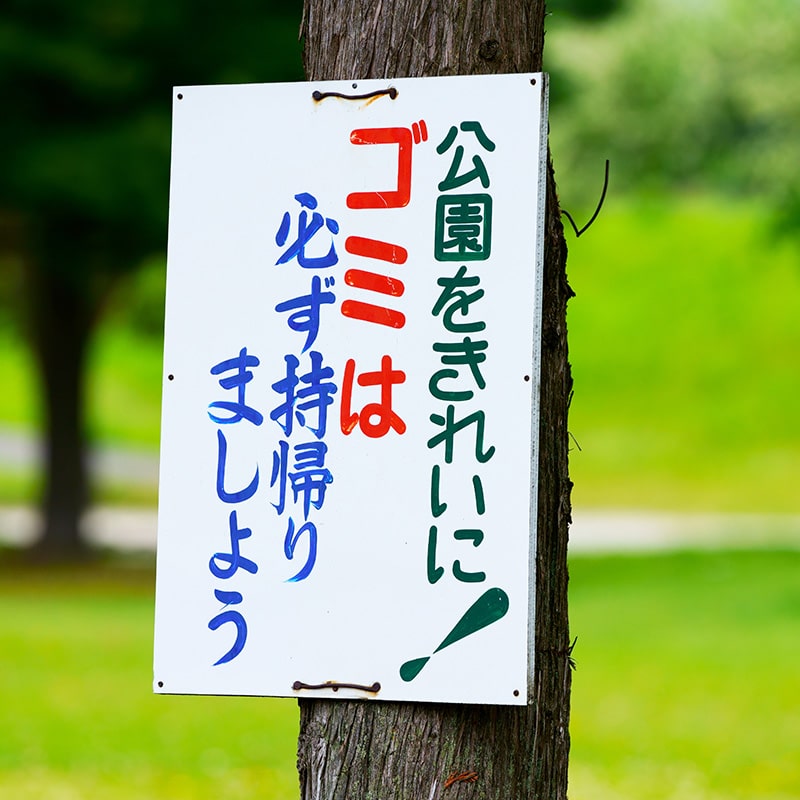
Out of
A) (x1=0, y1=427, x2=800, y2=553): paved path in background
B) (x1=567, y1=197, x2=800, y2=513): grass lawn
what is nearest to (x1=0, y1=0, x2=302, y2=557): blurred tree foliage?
(x1=0, y1=427, x2=800, y2=553): paved path in background

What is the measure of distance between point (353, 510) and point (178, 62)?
11.3 meters

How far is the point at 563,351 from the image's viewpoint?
2.93 m

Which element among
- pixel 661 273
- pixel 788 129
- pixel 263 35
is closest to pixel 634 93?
pixel 661 273

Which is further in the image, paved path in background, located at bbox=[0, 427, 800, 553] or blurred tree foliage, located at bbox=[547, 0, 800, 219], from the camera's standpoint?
blurred tree foliage, located at bbox=[547, 0, 800, 219]

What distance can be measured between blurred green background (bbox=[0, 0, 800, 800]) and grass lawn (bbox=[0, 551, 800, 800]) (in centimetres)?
3

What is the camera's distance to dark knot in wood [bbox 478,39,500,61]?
2.80 m

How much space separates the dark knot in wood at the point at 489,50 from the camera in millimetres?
2797

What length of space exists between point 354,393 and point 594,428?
93.7 ft

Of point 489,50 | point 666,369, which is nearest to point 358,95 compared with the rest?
point 489,50

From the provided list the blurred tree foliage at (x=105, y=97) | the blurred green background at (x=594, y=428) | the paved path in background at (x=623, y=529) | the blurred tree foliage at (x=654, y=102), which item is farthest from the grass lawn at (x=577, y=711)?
the blurred tree foliage at (x=654, y=102)

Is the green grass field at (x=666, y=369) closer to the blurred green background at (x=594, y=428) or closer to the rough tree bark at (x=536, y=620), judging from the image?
the blurred green background at (x=594, y=428)

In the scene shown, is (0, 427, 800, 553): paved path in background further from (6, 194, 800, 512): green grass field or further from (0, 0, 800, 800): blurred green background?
(6, 194, 800, 512): green grass field

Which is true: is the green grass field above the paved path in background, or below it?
above

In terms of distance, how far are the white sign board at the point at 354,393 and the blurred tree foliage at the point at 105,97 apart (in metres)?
9.85
